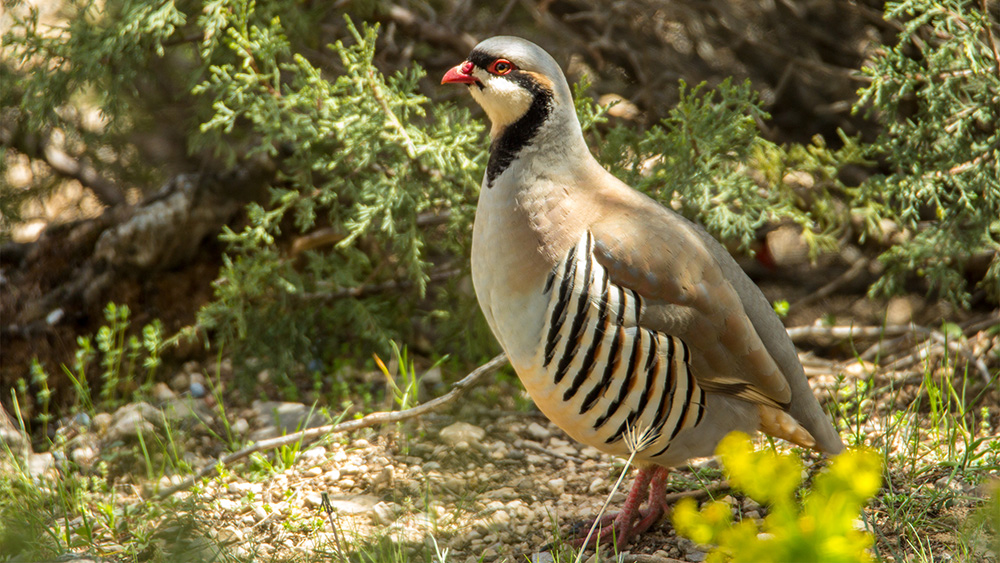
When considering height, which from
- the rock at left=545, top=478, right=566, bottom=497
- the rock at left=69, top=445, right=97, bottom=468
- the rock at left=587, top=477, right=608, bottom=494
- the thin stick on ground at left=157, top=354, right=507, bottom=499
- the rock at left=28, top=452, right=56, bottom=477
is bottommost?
the rock at left=587, top=477, right=608, bottom=494

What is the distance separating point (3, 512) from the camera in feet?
9.28

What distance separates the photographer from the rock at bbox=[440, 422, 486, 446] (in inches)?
142

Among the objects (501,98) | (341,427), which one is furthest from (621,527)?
(501,98)

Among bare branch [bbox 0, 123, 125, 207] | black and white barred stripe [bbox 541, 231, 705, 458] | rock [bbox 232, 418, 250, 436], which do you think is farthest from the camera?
bare branch [bbox 0, 123, 125, 207]

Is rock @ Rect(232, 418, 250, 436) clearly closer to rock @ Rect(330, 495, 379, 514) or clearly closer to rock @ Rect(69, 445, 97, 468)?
rock @ Rect(69, 445, 97, 468)

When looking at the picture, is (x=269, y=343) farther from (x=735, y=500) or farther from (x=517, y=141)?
(x=735, y=500)

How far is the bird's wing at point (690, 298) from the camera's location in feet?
8.89

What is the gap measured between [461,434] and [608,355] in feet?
3.80

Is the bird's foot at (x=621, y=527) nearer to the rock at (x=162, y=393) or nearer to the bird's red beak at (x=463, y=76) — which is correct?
the bird's red beak at (x=463, y=76)

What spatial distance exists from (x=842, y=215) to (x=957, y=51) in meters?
0.87

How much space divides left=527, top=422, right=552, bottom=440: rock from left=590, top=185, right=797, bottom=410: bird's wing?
3.87ft

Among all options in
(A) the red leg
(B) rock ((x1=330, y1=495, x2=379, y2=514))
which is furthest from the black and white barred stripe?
(B) rock ((x1=330, y1=495, x2=379, y2=514))

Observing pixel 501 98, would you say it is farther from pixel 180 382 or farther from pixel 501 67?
pixel 180 382

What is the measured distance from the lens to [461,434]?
365 cm
